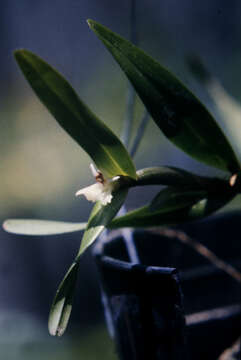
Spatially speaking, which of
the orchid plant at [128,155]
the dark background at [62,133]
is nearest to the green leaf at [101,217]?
the orchid plant at [128,155]

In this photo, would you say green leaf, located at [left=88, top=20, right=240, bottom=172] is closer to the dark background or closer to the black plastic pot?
the black plastic pot

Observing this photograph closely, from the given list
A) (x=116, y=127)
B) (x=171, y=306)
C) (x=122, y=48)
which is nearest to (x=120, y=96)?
(x=116, y=127)

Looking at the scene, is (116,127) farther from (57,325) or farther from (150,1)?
(57,325)

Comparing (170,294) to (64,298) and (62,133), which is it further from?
(62,133)

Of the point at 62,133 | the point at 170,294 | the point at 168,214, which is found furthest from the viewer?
the point at 62,133

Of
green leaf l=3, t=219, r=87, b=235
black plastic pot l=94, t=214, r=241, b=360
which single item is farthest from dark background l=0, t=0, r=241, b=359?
green leaf l=3, t=219, r=87, b=235

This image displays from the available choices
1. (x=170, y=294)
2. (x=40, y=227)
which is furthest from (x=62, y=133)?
(x=170, y=294)

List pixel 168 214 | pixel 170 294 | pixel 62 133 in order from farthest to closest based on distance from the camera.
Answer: pixel 62 133 < pixel 168 214 < pixel 170 294
